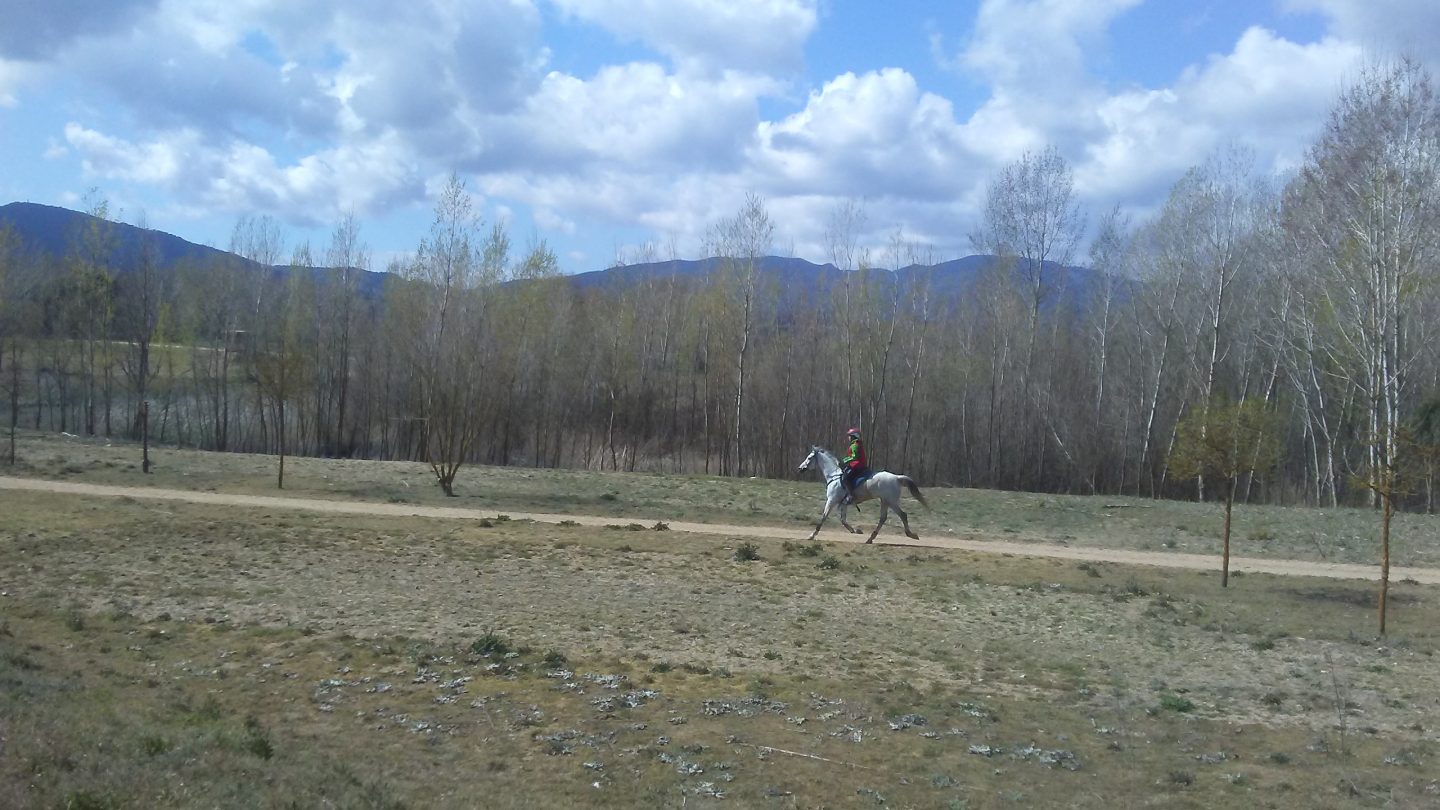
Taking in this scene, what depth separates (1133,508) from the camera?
35875 mm

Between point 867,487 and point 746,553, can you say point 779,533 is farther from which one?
point 746,553

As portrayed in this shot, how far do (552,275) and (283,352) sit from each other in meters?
29.7

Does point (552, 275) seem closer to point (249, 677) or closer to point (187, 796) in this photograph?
point (249, 677)

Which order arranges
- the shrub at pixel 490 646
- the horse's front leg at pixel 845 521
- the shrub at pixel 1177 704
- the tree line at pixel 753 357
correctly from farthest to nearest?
the tree line at pixel 753 357 → the horse's front leg at pixel 845 521 → the shrub at pixel 490 646 → the shrub at pixel 1177 704

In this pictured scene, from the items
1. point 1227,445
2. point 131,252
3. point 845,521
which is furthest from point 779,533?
point 131,252

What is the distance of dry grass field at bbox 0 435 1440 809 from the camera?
9.48 metres

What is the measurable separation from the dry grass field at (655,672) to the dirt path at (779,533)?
138 centimetres

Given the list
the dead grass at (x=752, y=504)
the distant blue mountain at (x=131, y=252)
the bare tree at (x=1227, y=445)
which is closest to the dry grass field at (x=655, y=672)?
the bare tree at (x=1227, y=445)

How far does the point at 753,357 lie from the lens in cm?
6272

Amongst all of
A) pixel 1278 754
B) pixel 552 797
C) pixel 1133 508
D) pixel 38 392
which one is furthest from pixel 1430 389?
pixel 38 392

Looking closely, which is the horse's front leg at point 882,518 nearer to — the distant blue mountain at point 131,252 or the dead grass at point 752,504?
the dead grass at point 752,504

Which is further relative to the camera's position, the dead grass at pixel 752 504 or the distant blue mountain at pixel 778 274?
the distant blue mountain at pixel 778 274

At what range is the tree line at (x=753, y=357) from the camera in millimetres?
49875

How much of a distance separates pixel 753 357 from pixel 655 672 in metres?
49.8
